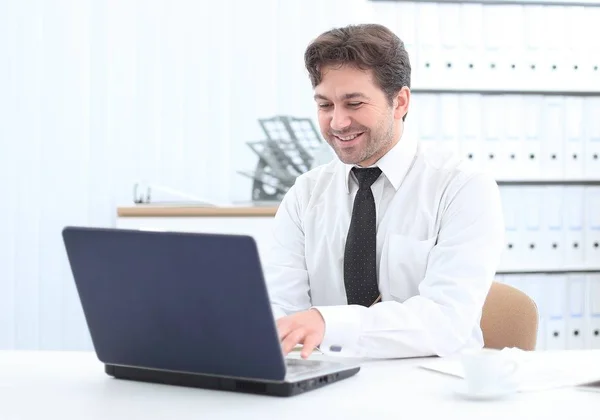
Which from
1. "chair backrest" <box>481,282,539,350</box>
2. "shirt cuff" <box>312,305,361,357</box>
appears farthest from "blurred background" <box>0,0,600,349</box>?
"shirt cuff" <box>312,305,361,357</box>

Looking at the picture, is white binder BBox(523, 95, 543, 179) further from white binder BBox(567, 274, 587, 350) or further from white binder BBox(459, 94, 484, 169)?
white binder BBox(567, 274, 587, 350)

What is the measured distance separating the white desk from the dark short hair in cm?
78


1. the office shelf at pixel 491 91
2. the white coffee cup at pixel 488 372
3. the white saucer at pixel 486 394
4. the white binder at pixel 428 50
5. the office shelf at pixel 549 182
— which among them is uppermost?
the white binder at pixel 428 50

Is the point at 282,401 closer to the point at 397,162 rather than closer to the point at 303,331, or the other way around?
the point at 303,331

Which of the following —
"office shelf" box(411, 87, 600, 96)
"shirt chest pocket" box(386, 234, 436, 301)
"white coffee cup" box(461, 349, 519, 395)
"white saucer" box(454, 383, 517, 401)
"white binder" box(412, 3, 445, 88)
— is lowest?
"white saucer" box(454, 383, 517, 401)

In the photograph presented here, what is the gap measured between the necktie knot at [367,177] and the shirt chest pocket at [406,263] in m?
0.14

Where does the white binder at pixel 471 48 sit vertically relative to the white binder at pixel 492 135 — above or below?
above

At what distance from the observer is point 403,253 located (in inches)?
76.4

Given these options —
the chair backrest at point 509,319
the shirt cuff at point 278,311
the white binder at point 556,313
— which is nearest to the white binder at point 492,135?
the white binder at point 556,313

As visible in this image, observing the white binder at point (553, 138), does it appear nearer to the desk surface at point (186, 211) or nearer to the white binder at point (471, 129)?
the white binder at point (471, 129)

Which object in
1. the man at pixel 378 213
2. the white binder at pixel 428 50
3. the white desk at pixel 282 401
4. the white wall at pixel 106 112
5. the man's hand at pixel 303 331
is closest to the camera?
the white desk at pixel 282 401

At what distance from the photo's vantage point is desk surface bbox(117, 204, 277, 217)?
123 inches

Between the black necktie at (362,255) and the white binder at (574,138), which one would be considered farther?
the white binder at (574,138)

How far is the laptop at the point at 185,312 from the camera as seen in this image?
46.8 inches
